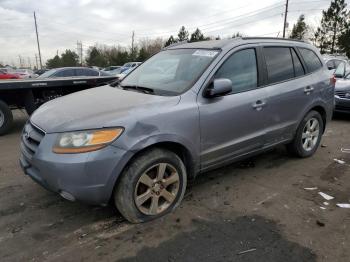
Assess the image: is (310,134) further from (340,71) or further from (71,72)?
(71,72)

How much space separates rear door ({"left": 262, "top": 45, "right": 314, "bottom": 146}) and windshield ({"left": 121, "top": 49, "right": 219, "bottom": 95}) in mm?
966

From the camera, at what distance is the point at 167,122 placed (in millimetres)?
3406

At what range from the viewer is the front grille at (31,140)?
131 inches

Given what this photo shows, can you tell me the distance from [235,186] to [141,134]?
1726mm

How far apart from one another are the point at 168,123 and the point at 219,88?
0.69 m

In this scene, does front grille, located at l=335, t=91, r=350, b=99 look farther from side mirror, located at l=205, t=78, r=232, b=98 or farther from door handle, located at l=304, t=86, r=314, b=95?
side mirror, located at l=205, t=78, r=232, b=98

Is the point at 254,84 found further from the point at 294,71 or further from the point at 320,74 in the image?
the point at 320,74

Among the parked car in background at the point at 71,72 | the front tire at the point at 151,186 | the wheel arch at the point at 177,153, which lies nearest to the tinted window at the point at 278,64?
the wheel arch at the point at 177,153

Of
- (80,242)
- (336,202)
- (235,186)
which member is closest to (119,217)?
(80,242)

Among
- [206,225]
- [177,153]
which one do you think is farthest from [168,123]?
[206,225]

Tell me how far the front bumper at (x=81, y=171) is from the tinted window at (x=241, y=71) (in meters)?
1.58

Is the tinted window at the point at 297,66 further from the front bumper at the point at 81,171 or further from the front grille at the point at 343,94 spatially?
the front grille at the point at 343,94

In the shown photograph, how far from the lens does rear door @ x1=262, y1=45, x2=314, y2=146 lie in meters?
4.52

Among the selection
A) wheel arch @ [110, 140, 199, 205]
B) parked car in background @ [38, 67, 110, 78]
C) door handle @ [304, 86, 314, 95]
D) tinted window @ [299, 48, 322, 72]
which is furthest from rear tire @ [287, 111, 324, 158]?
parked car in background @ [38, 67, 110, 78]
